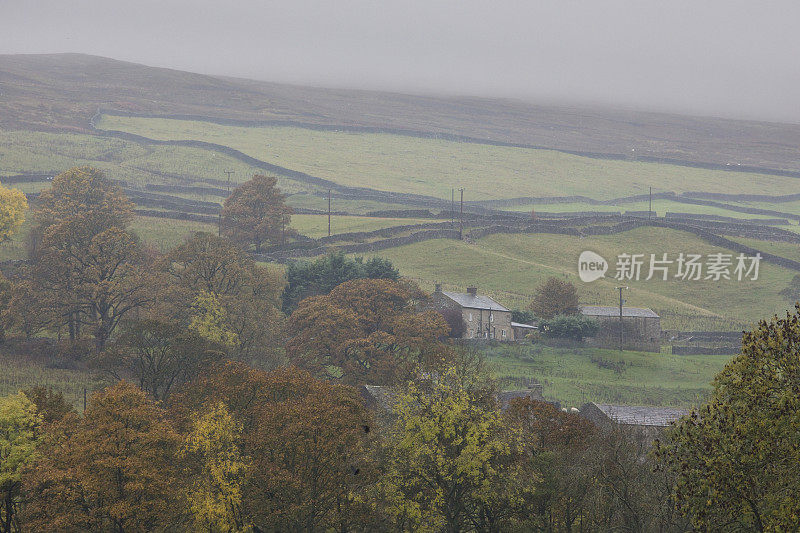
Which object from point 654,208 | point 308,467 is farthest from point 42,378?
point 654,208

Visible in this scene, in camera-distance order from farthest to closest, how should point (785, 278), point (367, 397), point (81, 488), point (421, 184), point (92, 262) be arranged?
point (421, 184) < point (785, 278) < point (92, 262) < point (367, 397) < point (81, 488)

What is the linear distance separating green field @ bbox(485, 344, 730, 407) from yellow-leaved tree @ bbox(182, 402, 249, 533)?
29409mm

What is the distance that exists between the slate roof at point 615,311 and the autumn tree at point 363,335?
77.3 ft

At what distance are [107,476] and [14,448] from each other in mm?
4698

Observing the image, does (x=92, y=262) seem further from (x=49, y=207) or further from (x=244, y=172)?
(x=244, y=172)

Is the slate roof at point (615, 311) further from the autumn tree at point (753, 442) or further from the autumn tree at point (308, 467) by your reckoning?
the autumn tree at point (753, 442)

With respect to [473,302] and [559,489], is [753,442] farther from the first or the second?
[473,302]

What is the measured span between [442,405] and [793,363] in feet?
53.6

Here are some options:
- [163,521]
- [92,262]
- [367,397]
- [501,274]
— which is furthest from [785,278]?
[163,521]

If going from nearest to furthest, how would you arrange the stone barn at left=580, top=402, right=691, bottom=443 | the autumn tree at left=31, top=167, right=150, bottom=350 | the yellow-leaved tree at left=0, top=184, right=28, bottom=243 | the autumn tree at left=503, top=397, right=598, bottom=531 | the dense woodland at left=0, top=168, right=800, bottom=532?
the dense woodland at left=0, top=168, right=800, bottom=532 < the autumn tree at left=503, top=397, right=598, bottom=531 < the stone barn at left=580, top=402, right=691, bottom=443 < the autumn tree at left=31, top=167, right=150, bottom=350 < the yellow-leaved tree at left=0, top=184, right=28, bottom=243

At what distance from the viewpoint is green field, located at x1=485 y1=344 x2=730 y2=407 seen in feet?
199

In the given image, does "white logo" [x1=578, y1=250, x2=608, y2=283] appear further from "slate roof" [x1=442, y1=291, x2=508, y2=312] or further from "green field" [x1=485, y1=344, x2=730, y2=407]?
"green field" [x1=485, y1=344, x2=730, y2=407]

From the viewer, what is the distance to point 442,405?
106ft

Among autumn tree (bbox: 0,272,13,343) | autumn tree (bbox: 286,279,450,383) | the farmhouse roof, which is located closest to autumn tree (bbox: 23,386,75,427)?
autumn tree (bbox: 286,279,450,383)
